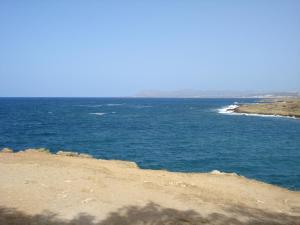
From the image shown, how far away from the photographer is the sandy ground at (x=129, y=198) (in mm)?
11555

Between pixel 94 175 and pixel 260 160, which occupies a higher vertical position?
pixel 94 175

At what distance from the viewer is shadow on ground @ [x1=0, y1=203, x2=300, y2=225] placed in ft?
36.0

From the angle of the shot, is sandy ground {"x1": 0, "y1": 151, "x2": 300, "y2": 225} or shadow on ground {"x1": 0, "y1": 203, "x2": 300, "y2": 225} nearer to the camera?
shadow on ground {"x1": 0, "y1": 203, "x2": 300, "y2": 225}

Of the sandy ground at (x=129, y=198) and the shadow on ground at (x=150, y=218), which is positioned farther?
the sandy ground at (x=129, y=198)

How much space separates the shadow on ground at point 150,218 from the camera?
1098 cm

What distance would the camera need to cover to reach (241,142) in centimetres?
4525

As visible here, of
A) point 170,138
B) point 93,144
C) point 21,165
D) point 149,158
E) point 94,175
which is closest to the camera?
point 94,175

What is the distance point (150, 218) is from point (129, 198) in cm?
210

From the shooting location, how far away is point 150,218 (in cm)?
1159

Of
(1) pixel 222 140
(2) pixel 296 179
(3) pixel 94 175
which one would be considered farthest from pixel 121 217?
(1) pixel 222 140

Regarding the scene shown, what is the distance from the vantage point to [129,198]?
13531 mm

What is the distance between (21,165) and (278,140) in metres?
36.9

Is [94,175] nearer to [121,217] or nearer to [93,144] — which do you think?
[121,217]

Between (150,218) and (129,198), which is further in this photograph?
(129,198)
